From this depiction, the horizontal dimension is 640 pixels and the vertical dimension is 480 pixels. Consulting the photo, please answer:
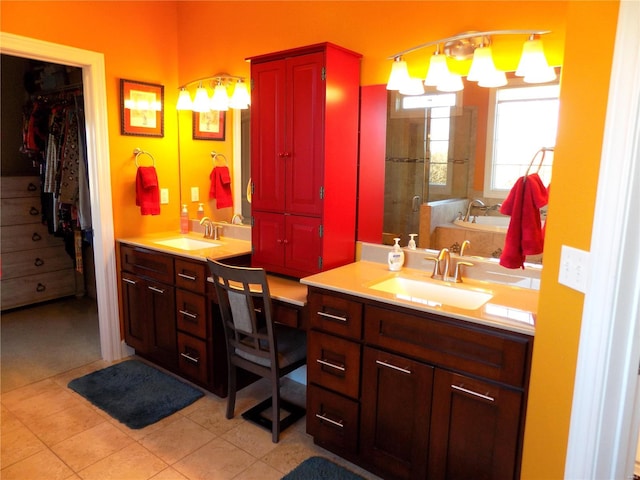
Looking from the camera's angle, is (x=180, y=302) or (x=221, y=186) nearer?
(x=180, y=302)

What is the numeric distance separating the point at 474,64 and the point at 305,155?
910 mm

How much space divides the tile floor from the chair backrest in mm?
426

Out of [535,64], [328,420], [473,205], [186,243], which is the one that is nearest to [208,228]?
[186,243]

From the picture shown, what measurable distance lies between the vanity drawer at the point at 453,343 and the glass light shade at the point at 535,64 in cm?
108

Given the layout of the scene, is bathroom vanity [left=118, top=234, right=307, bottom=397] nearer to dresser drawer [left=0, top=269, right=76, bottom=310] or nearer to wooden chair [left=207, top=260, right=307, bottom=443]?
wooden chair [left=207, top=260, right=307, bottom=443]

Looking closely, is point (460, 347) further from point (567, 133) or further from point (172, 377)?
point (172, 377)

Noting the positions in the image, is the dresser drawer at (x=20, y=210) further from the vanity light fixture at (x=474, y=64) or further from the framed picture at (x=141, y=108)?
the vanity light fixture at (x=474, y=64)

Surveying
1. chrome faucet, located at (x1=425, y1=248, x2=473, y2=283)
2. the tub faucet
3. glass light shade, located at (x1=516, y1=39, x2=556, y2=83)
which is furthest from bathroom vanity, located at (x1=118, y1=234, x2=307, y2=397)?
glass light shade, located at (x1=516, y1=39, x2=556, y2=83)

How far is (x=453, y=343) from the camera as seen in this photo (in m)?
1.71

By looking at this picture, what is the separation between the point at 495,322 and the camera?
161 centimetres

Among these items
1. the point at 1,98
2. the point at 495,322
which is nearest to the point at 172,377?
the point at 495,322

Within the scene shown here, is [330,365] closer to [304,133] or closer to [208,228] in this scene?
[304,133]

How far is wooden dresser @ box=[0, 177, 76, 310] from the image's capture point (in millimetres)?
4059

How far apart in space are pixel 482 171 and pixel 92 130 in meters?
2.48
